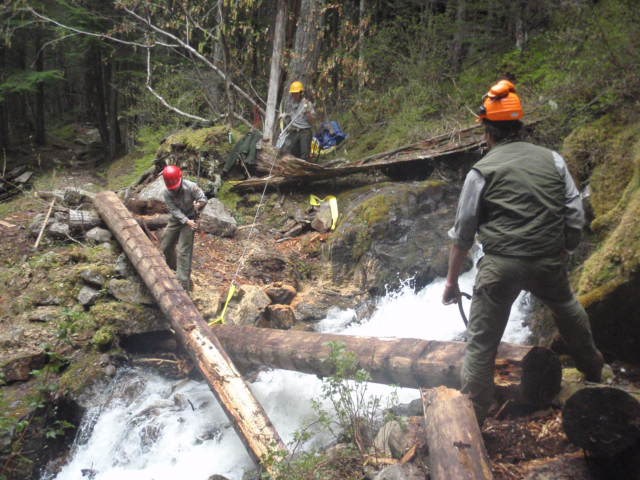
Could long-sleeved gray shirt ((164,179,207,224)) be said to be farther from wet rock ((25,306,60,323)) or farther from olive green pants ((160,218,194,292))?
wet rock ((25,306,60,323))

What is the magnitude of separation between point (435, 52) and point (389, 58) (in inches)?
49.4

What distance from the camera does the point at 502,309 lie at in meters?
3.35

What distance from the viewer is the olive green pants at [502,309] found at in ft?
10.7

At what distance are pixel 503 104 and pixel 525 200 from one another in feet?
2.13

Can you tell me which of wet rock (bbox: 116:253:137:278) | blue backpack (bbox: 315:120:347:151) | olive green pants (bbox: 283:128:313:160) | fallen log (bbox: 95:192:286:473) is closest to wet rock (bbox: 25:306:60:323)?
wet rock (bbox: 116:253:137:278)

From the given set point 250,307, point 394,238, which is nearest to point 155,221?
point 250,307

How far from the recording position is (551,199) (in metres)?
→ 3.21

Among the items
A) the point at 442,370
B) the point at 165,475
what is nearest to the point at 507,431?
the point at 442,370

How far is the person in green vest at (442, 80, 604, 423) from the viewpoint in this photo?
10.5 feet

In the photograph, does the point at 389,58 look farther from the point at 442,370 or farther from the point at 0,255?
the point at 442,370

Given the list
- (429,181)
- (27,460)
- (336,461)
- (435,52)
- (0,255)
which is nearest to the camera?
(336,461)

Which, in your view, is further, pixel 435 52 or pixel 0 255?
pixel 435 52

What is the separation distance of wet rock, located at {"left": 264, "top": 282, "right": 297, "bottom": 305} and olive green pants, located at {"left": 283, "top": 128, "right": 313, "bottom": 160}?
3713 millimetres

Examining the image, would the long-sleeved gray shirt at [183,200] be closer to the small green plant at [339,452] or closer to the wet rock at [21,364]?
the wet rock at [21,364]
